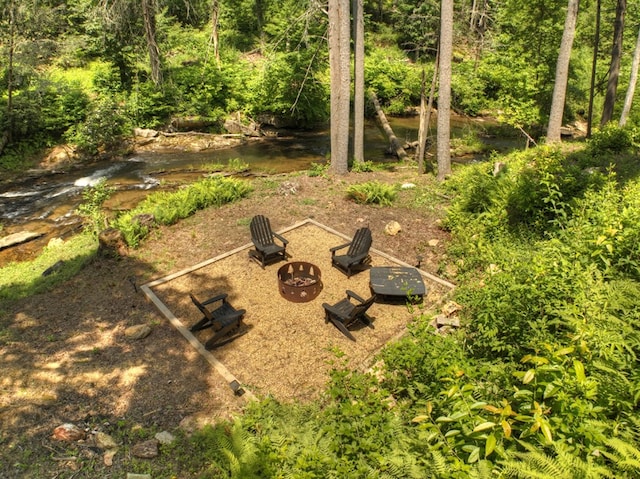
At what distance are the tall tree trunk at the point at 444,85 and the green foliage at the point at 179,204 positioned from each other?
6701mm

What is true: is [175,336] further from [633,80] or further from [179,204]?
[633,80]

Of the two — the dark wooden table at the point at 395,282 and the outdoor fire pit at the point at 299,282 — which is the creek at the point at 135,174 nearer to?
the outdoor fire pit at the point at 299,282

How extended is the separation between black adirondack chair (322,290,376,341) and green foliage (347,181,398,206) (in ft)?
16.7

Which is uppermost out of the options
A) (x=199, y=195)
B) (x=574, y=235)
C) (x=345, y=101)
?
(x=345, y=101)

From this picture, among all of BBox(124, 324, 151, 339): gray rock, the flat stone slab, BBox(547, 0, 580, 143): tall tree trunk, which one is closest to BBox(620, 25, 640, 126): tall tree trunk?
BBox(547, 0, 580, 143): tall tree trunk

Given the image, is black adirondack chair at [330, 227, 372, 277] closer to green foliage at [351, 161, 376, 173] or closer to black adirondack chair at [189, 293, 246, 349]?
black adirondack chair at [189, 293, 246, 349]

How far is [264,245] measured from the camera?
912cm

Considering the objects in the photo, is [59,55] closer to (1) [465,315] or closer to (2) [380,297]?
(2) [380,297]

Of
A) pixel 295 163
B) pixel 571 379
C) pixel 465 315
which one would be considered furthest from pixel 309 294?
pixel 295 163

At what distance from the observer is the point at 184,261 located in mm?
9336

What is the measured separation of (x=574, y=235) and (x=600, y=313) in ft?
8.34

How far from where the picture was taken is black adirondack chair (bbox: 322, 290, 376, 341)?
6.88m

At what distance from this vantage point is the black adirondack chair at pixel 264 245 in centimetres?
894

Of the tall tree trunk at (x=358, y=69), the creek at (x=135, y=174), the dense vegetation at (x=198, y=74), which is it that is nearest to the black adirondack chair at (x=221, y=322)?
the creek at (x=135, y=174)
